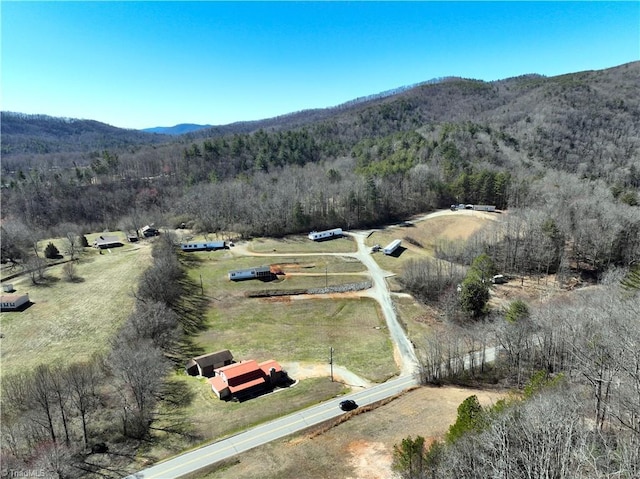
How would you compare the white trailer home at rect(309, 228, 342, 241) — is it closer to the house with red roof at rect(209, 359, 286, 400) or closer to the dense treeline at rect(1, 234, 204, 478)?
the dense treeline at rect(1, 234, 204, 478)

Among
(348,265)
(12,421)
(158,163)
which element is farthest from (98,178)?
(12,421)

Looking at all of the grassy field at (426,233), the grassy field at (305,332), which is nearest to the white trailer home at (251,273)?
the grassy field at (305,332)

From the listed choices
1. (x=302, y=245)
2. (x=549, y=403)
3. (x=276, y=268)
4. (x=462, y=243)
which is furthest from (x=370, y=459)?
(x=462, y=243)

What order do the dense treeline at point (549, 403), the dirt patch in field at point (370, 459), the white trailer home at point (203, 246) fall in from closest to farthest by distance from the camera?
the dense treeline at point (549, 403), the dirt patch in field at point (370, 459), the white trailer home at point (203, 246)

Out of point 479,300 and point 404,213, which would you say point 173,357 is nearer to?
point 479,300

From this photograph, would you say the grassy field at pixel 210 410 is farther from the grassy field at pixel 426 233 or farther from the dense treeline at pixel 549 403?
the grassy field at pixel 426 233
